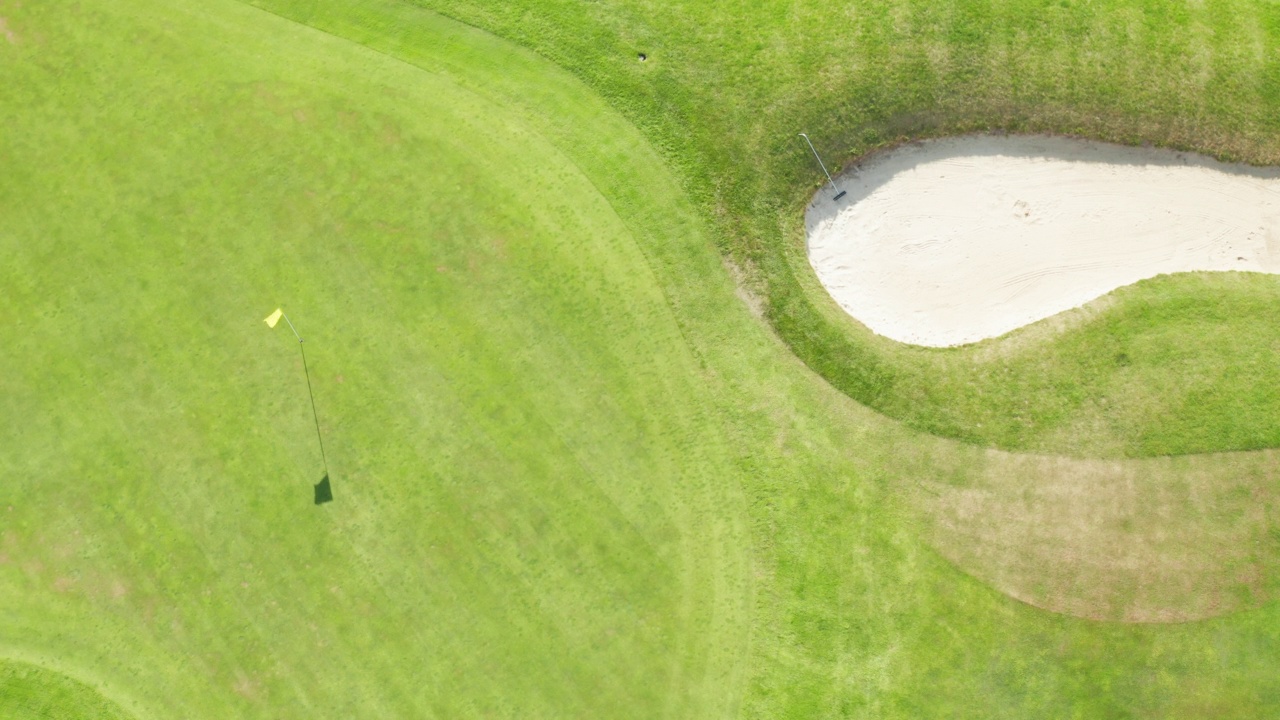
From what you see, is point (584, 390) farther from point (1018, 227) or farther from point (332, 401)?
point (1018, 227)

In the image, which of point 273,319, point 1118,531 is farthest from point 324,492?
point 1118,531

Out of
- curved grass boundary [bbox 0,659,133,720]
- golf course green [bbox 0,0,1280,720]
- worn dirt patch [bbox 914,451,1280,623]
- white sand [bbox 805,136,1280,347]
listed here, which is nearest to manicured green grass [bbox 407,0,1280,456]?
golf course green [bbox 0,0,1280,720]

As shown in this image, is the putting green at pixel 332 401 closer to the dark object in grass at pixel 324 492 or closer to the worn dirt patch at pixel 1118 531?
the dark object in grass at pixel 324 492

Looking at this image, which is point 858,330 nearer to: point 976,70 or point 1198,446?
point 976,70

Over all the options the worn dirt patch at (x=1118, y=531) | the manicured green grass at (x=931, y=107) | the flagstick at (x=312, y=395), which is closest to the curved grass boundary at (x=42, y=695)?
the flagstick at (x=312, y=395)

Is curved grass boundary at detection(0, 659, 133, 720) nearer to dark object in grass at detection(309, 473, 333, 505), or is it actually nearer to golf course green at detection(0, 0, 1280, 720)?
golf course green at detection(0, 0, 1280, 720)

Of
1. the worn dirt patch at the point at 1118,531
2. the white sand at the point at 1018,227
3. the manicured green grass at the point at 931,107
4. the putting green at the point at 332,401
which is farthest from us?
the white sand at the point at 1018,227
